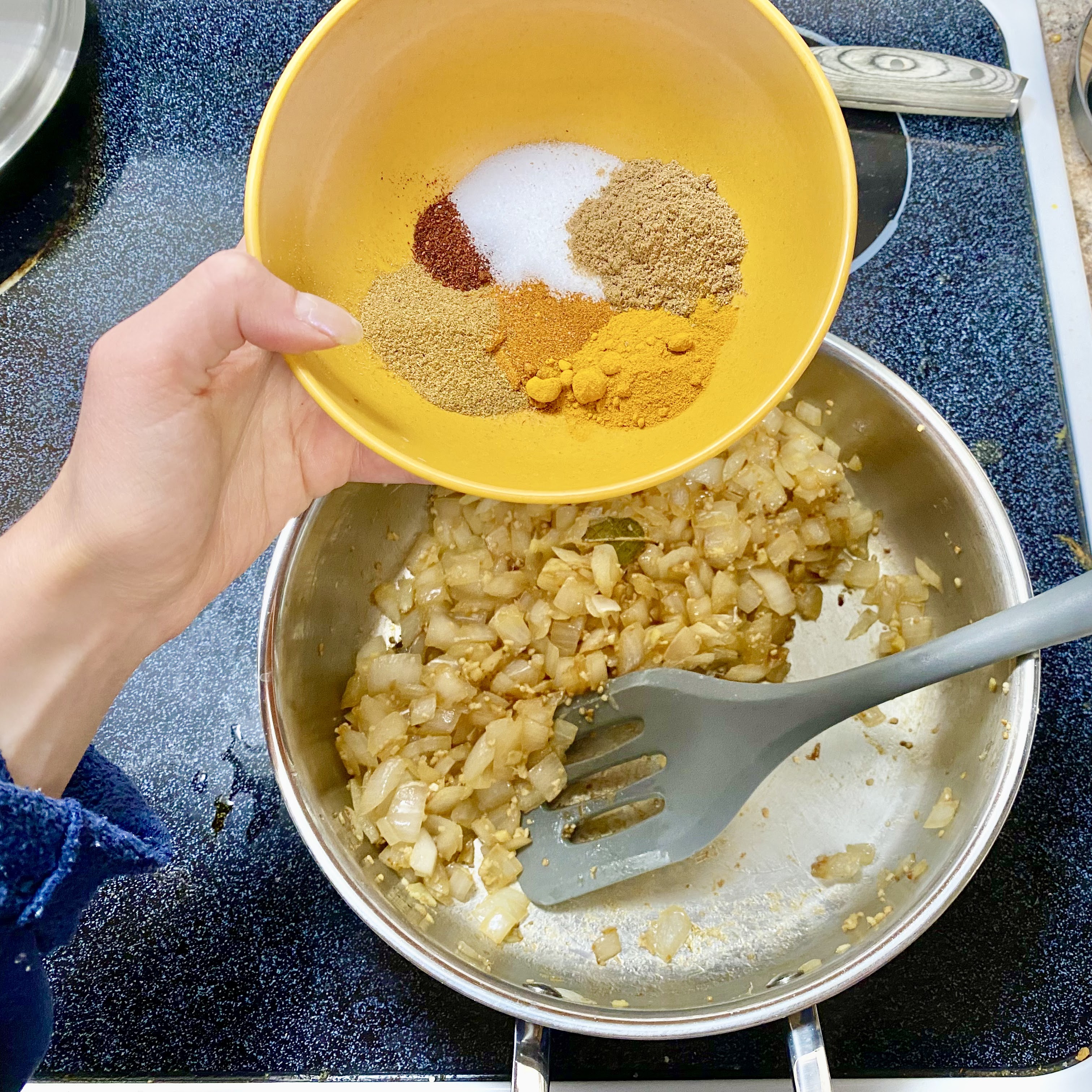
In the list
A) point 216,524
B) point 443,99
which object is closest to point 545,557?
point 216,524

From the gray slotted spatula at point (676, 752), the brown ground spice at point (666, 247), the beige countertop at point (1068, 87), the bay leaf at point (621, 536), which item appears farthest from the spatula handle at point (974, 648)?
the beige countertop at point (1068, 87)

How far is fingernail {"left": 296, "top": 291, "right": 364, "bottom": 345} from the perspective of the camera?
2.50ft

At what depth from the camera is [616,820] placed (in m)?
1.10

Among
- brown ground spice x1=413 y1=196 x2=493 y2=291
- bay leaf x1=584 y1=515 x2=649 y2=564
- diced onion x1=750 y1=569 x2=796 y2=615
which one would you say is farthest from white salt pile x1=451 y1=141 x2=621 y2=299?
diced onion x1=750 y1=569 x2=796 y2=615

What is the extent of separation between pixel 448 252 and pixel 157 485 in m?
0.38

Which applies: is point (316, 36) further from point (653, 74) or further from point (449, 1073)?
point (449, 1073)

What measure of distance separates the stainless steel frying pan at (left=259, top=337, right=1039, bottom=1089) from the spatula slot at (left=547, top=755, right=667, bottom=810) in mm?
123

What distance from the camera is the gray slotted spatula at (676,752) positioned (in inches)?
37.5

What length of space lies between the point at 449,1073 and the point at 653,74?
3.89 ft

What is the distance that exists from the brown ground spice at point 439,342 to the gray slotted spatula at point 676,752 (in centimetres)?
41

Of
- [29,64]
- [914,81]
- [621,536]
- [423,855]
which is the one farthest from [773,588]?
[29,64]

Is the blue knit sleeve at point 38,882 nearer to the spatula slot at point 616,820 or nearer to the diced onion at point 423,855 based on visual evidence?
the diced onion at point 423,855

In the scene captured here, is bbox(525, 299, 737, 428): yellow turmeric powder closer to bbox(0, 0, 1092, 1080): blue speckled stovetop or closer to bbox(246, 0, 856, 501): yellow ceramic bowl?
bbox(246, 0, 856, 501): yellow ceramic bowl

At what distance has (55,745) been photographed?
0.90 m
